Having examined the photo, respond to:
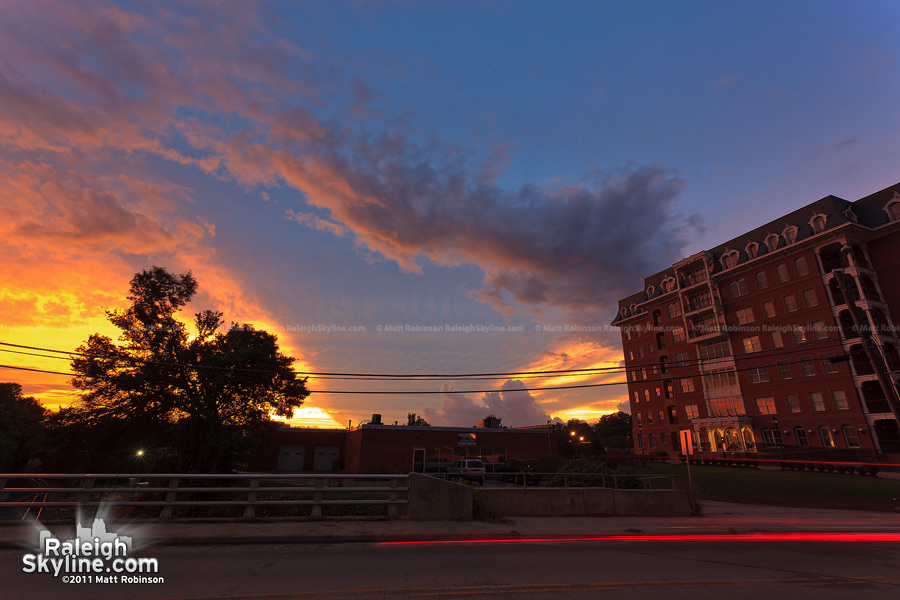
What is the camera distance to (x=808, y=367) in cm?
4288

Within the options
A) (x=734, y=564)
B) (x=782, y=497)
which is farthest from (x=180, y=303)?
(x=782, y=497)

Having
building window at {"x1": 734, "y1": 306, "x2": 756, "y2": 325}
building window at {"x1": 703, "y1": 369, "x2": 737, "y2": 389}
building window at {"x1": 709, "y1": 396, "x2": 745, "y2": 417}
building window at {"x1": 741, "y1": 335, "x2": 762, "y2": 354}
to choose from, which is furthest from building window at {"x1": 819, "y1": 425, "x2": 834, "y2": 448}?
building window at {"x1": 734, "y1": 306, "x2": 756, "y2": 325}

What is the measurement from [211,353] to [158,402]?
4.48 m

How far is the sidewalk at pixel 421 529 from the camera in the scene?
8.78 meters

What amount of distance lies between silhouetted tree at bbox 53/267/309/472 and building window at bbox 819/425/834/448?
51024 mm

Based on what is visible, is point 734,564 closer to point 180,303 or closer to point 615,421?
point 180,303

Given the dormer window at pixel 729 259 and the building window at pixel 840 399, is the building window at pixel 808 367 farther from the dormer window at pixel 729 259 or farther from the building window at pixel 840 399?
the dormer window at pixel 729 259

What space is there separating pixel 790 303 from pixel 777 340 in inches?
172

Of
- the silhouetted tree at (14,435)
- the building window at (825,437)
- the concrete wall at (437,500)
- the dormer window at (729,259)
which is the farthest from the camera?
the dormer window at (729,259)

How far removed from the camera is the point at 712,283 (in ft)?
179

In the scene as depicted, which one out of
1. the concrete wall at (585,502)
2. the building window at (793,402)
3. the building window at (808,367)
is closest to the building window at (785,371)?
the building window at (808,367)

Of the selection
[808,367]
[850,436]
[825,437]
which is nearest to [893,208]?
[808,367]

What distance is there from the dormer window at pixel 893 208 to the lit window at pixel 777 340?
15.1m

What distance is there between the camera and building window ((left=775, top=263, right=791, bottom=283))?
46688 mm
